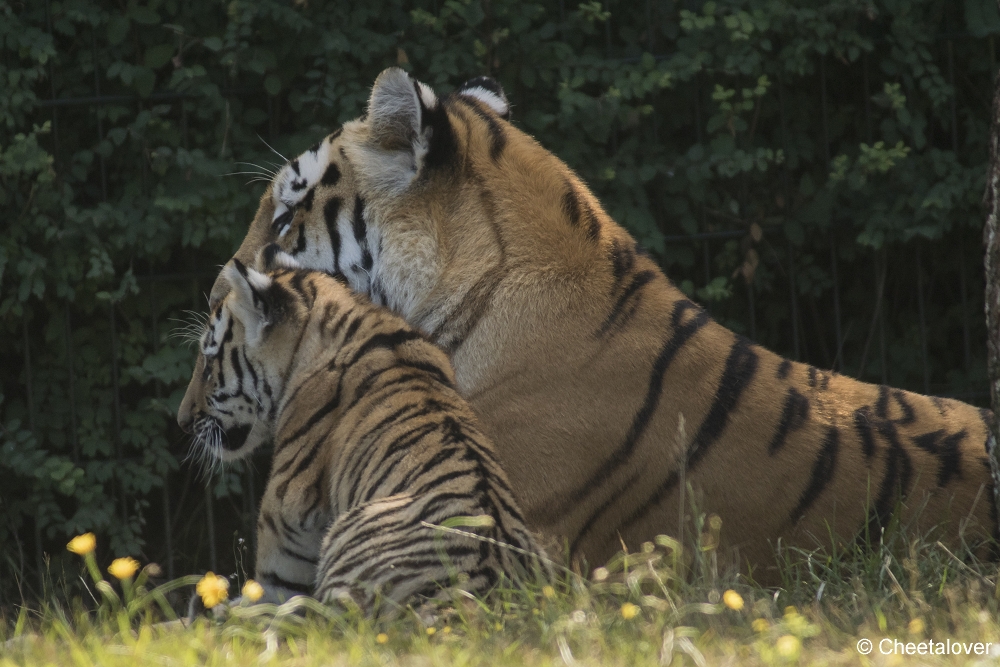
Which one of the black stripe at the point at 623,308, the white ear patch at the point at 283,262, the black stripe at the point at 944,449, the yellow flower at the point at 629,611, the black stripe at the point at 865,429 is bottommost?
the yellow flower at the point at 629,611

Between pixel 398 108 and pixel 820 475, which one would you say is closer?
pixel 820 475

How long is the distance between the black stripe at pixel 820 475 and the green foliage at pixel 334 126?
82.4 inches

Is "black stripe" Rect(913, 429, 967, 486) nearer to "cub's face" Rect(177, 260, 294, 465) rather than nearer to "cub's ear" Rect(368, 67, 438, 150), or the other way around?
"cub's ear" Rect(368, 67, 438, 150)

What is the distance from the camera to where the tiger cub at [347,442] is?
2449mm

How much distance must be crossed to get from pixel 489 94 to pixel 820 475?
4.89 feet

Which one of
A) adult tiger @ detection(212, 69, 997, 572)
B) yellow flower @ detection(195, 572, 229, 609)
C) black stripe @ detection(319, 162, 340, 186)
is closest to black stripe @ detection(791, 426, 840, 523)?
adult tiger @ detection(212, 69, 997, 572)

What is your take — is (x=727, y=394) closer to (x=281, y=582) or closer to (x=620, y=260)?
(x=620, y=260)

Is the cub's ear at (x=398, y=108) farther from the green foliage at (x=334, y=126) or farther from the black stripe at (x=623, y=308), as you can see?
the green foliage at (x=334, y=126)

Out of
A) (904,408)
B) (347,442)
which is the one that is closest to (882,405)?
(904,408)

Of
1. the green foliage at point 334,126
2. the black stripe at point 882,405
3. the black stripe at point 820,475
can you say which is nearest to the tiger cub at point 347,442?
the black stripe at point 820,475

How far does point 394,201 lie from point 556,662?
1592 mm

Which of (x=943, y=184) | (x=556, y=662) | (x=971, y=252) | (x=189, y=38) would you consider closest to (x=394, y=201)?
(x=556, y=662)

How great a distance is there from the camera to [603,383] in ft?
9.55

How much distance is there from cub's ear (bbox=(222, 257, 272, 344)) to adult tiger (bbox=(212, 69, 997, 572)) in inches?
13.2
